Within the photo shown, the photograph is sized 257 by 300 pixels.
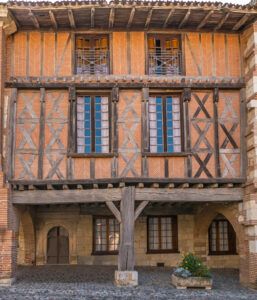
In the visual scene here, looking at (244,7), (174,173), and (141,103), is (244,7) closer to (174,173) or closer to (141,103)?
(141,103)

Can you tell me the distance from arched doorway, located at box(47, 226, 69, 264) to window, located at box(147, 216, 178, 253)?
126 inches

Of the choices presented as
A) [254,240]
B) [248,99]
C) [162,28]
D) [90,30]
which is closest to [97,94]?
[90,30]

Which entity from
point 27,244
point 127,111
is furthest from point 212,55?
point 27,244

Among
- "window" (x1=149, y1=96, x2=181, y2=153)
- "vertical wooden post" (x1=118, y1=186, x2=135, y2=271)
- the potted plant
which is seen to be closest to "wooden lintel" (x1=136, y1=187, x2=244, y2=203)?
"vertical wooden post" (x1=118, y1=186, x2=135, y2=271)

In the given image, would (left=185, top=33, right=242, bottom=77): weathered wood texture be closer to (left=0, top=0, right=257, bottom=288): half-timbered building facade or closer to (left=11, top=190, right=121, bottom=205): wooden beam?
(left=0, top=0, right=257, bottom=288): half-timbered building facade

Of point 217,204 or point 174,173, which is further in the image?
point 217,204

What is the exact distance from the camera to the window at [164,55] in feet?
38.6

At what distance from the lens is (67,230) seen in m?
15.7

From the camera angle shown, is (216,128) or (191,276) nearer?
(191,276)

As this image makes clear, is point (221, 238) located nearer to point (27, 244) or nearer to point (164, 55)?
point (27, 244)

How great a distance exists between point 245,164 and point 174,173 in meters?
2.01

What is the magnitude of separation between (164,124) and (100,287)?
471 cm

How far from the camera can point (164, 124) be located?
11.5m

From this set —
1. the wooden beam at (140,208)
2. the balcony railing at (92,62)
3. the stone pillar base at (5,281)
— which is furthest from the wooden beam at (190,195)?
the stone pillar base at (5,281)
